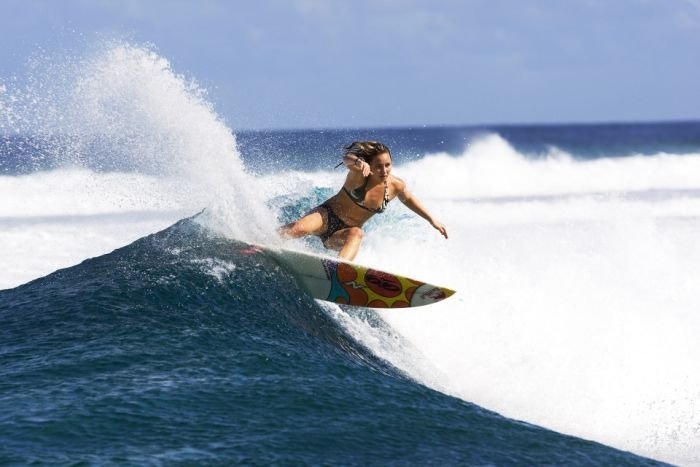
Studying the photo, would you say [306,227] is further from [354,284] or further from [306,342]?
[306,342]

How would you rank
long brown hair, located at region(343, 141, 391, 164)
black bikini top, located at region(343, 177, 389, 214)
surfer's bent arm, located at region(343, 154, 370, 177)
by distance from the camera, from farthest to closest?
black bikini top, located at region(343, 177, 389, 214) → long brown hair, located at region(343, 141, 391, 164) → surfer's bent arm, located at region(343, 154, 370, 177)

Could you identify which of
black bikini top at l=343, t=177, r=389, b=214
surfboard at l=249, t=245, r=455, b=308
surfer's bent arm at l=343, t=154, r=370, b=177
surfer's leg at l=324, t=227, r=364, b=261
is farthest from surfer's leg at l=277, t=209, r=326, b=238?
surfer's bent arm at l=343, t=154, r=370, b=177

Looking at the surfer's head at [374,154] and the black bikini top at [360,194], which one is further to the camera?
the black bikini top at [360,194]

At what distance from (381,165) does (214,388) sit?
3566 millimetres

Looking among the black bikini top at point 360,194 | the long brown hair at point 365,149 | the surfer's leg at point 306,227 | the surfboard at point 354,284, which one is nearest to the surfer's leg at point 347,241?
the surfer's leg at point 306,227

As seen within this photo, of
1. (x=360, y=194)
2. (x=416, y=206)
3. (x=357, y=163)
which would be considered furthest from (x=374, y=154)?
(x=416, y=206)

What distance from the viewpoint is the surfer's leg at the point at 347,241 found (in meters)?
8.40

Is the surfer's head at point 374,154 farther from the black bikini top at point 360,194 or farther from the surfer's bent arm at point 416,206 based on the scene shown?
the surfer's bent arm at point 416,206

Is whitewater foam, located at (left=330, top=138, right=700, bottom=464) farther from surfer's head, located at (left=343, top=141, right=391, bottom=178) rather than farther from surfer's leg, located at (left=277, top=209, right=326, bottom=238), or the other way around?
surfer's head, located at (left=343, top=141, right=391, bottom=178)

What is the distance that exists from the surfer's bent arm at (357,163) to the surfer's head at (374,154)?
71 millimetres

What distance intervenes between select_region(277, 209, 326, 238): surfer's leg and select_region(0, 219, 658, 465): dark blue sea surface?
0.77 meters

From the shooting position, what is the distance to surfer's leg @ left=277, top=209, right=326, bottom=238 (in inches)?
338

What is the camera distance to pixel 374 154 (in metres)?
8.37

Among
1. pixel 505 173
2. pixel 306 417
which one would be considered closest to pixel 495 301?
pixel 306 417
